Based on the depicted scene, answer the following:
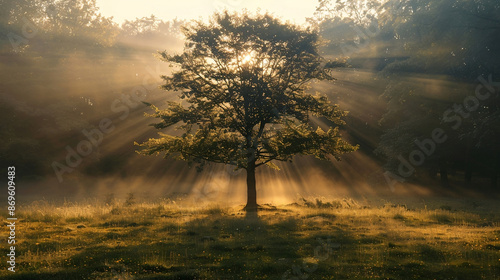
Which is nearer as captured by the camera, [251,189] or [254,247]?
[254,247]

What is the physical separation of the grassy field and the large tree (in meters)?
5.56

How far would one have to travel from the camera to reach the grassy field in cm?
1185

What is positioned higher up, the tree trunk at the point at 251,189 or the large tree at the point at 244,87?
the large tree at the point at 244,87

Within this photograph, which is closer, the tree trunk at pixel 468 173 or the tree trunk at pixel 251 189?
the tree trunk at pixel 251 189

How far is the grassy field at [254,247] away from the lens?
11.9 m

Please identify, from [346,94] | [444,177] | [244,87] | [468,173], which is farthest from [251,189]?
[346,94]

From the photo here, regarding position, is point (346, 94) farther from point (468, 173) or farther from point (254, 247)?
point (254, 247)

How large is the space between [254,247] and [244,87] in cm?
1455

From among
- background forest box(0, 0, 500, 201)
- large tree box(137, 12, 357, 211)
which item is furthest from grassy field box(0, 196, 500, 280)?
background forest box(0, 0, 500, 201)

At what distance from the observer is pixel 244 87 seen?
1098 inches

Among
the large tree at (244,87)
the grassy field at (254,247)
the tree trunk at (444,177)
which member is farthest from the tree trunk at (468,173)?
the large tree at (244,87)

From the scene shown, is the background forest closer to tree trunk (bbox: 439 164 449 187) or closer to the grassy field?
tree trunk (bbox: 439 164 449 187)

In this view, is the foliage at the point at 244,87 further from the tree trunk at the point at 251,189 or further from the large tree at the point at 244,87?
the tree trunk at the point at 251,189

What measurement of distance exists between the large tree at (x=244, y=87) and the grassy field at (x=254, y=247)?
5.56 metres
